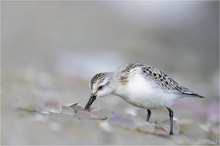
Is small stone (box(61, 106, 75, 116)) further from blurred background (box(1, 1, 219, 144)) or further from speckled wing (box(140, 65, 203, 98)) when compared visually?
speckled wing (box(140, 65, 203, 98))

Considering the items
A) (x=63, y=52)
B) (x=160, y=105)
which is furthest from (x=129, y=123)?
(x=63, y=52)

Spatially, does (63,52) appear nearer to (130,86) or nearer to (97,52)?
(97,52)

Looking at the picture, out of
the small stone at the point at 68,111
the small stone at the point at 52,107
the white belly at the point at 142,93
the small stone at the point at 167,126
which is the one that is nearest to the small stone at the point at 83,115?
the small stone at the point at 68,111

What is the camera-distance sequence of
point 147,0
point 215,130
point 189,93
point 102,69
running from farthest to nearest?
Result: 1. point 147,0
2. point 102,69
3. point 215,130
4. point 189,93

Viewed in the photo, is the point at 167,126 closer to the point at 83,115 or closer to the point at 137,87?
the point at 137,87

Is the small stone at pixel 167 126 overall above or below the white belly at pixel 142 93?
below

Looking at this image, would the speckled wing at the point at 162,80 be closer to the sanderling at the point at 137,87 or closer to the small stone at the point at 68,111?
→ the sanderling at the point at 137,87
